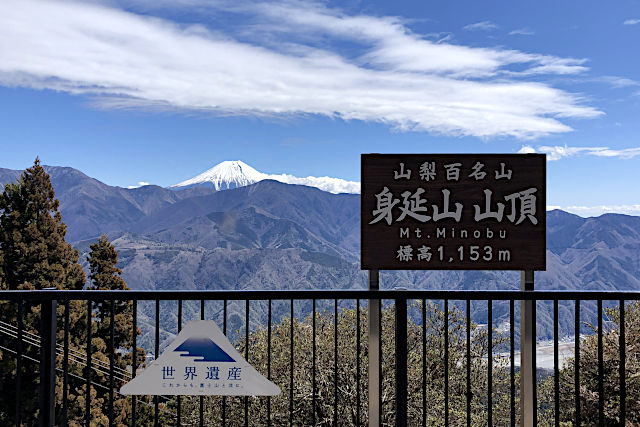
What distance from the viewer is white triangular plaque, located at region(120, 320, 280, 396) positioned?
127 inches

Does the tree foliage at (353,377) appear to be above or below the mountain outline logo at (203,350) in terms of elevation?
below

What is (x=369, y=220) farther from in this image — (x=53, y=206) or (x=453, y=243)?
(x=53, y=206)

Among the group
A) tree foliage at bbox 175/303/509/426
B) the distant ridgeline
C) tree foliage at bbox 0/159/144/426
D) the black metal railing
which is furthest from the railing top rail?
the distant ridgeline

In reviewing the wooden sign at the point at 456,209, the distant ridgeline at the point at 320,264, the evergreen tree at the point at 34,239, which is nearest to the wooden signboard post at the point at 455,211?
the wooden sign at the point at 456,209

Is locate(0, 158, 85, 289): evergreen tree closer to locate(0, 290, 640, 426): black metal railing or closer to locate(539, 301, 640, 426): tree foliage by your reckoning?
locate(0, 290, 640, 426): black metal railing

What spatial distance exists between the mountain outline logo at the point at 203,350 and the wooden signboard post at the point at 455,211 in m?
1.02

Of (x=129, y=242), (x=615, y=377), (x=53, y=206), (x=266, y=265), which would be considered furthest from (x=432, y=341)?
(x=129, y=242)

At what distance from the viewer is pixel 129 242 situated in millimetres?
156125

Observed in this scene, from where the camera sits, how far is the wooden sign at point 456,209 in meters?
3.70

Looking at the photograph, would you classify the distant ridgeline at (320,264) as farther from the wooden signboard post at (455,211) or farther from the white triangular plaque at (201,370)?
the white triangular plaque at (201,370)

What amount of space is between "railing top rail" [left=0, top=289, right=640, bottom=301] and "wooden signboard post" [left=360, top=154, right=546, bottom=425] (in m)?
0.43

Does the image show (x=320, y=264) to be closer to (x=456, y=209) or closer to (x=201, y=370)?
(x=456, y=209)

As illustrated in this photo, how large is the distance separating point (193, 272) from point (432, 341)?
12117cm

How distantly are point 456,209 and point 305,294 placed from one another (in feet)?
3.94
